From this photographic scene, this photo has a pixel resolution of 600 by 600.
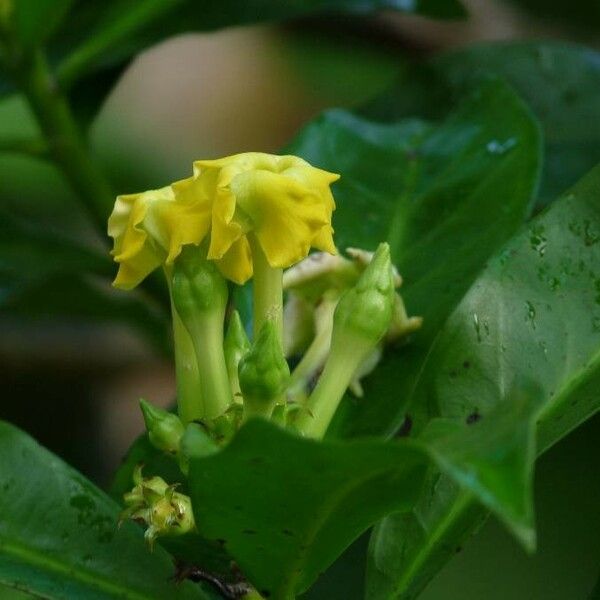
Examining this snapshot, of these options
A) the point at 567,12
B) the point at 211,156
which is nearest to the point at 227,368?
the point at 567,12

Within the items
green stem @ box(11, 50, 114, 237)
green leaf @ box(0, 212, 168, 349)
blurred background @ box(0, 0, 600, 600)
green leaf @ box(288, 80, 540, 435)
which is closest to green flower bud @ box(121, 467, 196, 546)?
green leaf @ box(288, 80, 540, 435)

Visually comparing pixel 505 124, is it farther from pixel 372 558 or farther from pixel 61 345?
pixel 61 345

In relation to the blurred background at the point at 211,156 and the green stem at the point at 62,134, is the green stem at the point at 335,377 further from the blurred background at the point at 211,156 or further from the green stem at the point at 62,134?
the green stem at the point at 62,134

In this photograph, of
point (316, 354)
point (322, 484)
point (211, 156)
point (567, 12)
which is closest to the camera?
point (322, 484)

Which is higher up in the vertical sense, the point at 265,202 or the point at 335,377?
the point at 265,202

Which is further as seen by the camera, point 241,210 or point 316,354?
point 316,354

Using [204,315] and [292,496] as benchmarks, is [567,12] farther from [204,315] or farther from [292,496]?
[292,496]

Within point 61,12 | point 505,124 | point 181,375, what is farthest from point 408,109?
point 181,375
